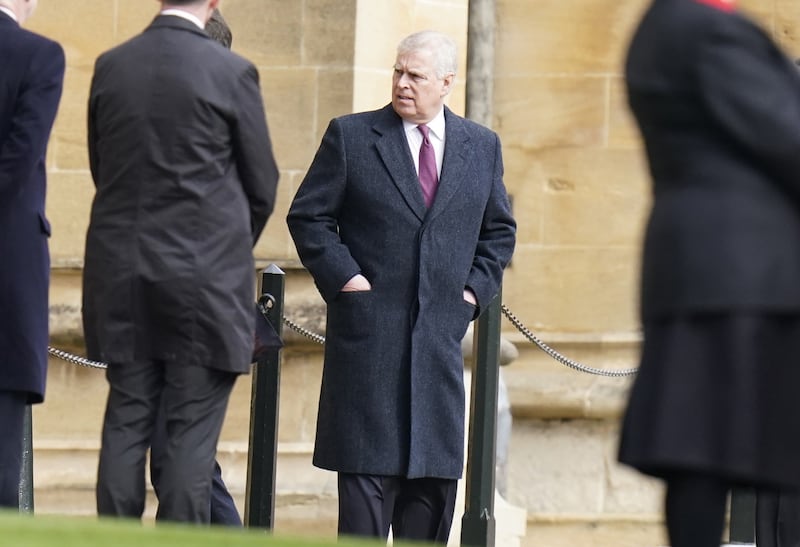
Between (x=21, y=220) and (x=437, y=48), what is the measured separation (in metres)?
1.44

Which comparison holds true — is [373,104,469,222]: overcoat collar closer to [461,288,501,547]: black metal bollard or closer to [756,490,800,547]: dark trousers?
[461,288,501,547]: black metal bollard

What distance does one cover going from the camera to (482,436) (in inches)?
303

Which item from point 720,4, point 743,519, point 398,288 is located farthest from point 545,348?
point 720,4

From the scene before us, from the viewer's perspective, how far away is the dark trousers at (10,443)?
568 centimetres

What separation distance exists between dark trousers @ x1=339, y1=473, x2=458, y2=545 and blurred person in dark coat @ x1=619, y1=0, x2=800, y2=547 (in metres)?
1.70

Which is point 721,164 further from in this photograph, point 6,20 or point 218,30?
point 218,30

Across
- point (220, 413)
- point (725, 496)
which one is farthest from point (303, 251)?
point (725, 496)

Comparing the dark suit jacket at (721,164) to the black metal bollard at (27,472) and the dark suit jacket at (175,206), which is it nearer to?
the dark suit jacket at (175,206)

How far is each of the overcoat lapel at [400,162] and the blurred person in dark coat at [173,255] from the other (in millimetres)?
1013

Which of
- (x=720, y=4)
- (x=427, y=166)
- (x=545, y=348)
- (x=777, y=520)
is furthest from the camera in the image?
(x=545, y=348)

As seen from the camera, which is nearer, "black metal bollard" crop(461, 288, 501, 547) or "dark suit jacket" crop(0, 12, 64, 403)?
"dark suit jacket" crop(0, 12, 64, 403)

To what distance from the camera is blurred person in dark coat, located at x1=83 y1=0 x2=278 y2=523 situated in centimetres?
531

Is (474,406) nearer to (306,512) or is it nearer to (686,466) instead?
(306,512)

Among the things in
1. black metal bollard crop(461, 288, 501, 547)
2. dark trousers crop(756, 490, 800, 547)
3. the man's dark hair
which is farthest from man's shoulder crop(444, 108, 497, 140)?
dark trousers crop(756, 490, 800, 547)
